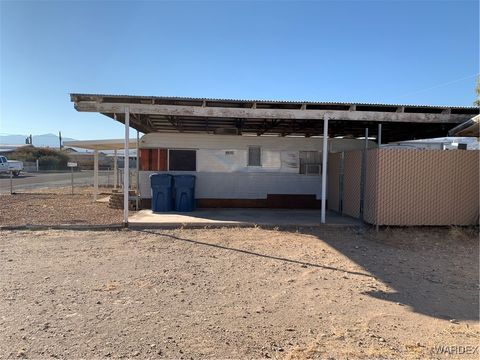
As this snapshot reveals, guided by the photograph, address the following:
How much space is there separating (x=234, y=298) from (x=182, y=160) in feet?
29.3

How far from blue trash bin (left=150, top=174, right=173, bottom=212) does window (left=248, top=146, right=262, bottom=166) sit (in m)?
2.98

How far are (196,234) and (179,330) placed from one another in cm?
504

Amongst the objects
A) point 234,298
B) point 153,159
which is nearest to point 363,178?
point 234,298

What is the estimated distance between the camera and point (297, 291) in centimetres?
520

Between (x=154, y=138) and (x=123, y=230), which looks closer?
(x=123, y=230)

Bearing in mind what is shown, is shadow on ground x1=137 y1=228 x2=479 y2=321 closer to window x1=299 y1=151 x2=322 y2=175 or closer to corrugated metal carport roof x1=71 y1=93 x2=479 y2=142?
corrugated metal carport roof x1=71 y1=93 x2=479 y2=142

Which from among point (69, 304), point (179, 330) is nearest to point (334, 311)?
point (179, 330)

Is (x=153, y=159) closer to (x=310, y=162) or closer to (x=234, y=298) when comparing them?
(x=310, y=162)

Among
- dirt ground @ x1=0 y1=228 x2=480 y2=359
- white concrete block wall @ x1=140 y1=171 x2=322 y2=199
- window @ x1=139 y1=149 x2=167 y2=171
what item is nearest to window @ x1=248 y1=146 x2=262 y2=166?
white concrete block wall @ x1=140 y1=171 x2=322 y2=199

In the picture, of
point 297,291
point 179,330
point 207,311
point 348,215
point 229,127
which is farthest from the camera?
point 229,127

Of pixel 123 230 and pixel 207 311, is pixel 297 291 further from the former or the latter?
pixel 123 230

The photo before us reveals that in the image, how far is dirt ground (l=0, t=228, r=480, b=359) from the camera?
361 cm

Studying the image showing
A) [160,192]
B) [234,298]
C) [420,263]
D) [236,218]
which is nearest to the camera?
[234,298]

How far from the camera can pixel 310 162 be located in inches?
546
